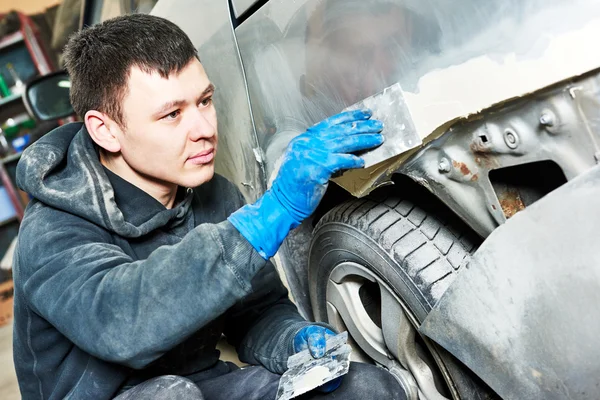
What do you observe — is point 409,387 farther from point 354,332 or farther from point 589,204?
point 589,204

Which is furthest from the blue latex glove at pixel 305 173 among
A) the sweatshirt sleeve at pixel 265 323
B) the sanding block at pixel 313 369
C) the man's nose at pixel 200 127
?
the sweatshirt sleeve at pixel 265 323

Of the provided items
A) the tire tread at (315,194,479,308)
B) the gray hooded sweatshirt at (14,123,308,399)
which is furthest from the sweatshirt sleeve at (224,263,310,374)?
the tire tread at (315,194,479,308)

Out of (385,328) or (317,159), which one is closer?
(317,159)

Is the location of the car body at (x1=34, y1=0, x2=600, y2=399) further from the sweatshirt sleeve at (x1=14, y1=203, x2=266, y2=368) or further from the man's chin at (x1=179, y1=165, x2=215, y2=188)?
the sweatshirt sleeve at (x1=14, y1=203, x2=266, y2=368)

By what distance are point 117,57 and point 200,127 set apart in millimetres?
248

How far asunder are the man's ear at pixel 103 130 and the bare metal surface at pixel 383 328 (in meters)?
0.62

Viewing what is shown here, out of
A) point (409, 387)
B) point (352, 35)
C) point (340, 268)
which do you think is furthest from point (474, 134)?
point (409, 387)

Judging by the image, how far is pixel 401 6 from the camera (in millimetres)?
917

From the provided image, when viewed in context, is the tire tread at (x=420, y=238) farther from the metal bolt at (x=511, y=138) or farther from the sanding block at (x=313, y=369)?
the metal bolt at (x=511, y=138)

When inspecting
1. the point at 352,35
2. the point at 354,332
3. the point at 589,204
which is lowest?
the point at 354,332

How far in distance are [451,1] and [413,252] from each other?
0.52 metres

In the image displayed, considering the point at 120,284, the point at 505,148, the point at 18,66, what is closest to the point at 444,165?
the point at 505,148

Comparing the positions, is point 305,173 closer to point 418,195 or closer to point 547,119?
point 418,195

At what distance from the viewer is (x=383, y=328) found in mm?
1324
